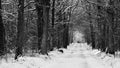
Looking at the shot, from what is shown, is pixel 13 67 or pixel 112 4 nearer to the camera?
pixel 13 67

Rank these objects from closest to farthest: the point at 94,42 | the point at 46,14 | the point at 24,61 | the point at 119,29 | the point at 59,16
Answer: the point at 24,61, the point at 46,14, the point at 119,29, the point at 59,16, the point at 94,42

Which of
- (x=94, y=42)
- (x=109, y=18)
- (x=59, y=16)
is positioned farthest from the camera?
(x=94, y=42)

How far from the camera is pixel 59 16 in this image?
3281cm

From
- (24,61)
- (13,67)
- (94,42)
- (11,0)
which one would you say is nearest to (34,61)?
(24,61)

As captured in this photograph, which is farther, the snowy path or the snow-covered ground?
the snowy path

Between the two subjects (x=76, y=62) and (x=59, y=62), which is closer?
(x=59, y=62)

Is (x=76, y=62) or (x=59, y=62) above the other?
(x=59, y=62)

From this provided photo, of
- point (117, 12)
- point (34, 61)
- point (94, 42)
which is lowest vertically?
point (94, 42)

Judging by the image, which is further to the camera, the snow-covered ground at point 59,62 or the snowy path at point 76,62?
the snowy path at point 76,62

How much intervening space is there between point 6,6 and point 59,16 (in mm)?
10581

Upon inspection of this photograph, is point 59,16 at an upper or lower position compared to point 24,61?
upper

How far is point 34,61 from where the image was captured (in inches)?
517

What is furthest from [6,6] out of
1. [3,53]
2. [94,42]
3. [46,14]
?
[94,42]

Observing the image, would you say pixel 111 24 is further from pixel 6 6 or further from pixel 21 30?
pixel 6 6
